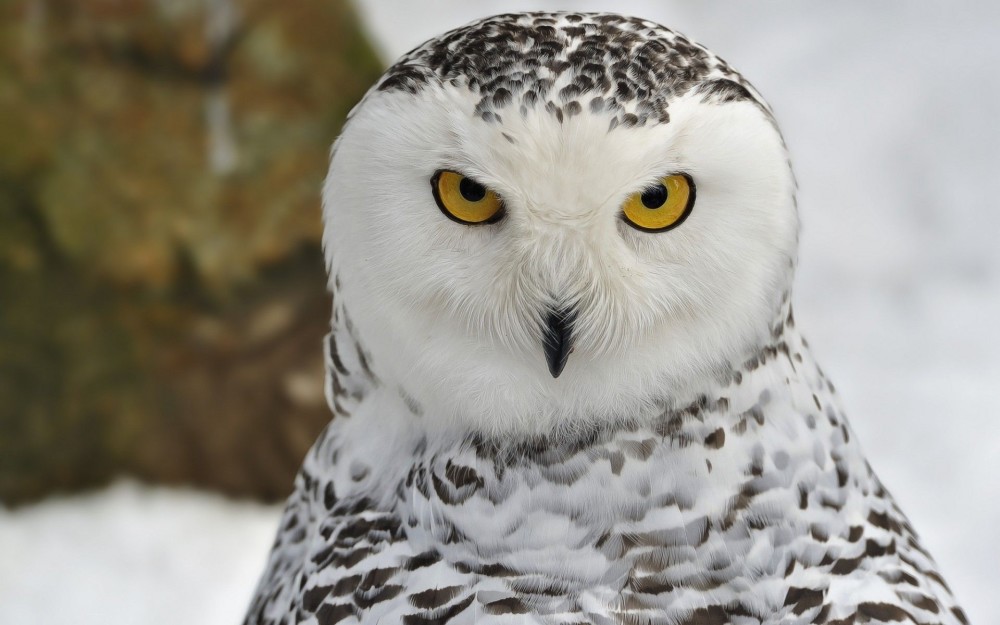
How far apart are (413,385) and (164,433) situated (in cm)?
201

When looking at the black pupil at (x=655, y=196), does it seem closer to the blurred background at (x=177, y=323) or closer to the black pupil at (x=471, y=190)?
the black pupil at (x=471, y=190)

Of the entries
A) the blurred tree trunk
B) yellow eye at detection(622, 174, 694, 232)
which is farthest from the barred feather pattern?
the blurred tree trunk

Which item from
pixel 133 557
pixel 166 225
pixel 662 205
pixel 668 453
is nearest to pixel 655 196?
pixel 662 205

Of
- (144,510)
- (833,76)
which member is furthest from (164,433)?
(833,76)

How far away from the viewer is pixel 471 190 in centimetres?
106

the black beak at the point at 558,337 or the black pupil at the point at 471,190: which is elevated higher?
the black pupil at the point at 471,190

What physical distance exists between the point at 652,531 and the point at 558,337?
0.82 ft

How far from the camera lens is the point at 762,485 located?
1.19 m

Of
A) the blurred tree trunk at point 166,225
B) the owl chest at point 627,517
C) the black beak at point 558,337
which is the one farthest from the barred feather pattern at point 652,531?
the blurred tree trunk at point 166,225

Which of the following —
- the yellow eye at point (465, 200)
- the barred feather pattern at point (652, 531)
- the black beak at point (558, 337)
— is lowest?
the barred feather pattern at point (652, 531)

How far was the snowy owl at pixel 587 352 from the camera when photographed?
106 cm

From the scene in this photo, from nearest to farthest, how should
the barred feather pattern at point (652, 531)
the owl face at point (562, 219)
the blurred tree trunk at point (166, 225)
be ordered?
1. the owl face at point (562, 219)
2. the barred feather pattern at point (652, 531)
3. the blurred tree trunk at point (166, 225)

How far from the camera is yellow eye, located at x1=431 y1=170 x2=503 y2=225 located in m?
1.06

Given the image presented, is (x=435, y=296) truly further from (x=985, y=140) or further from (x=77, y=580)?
(x=985, y=140)
